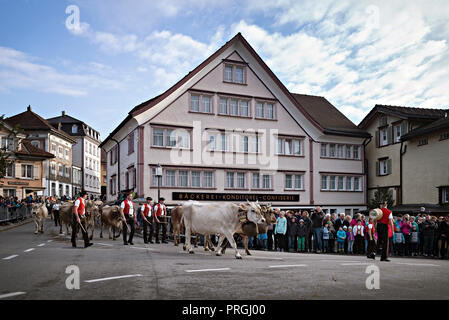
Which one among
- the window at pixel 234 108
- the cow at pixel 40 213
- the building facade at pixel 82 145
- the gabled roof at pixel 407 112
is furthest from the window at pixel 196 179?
the building facade at pixel 82 145

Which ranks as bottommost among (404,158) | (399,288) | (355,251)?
(355,251)

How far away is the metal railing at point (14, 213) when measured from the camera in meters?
30.9

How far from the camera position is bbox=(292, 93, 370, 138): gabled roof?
1709 inches

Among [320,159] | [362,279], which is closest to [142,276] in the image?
[362,279]

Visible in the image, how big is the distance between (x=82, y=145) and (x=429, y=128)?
6372cm

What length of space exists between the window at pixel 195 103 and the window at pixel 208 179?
16.8 feet

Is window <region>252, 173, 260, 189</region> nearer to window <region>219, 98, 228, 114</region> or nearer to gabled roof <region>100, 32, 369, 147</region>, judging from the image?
window <region>219, 98, 228, 114</region>

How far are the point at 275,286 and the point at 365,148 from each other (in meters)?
40.1

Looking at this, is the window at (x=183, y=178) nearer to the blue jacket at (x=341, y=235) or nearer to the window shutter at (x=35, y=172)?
the blue jacket at (x=341, y=235)

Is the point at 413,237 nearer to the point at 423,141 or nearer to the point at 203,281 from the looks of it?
the point at 203,281

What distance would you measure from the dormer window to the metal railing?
755 inches

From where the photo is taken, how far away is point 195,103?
36938mm
